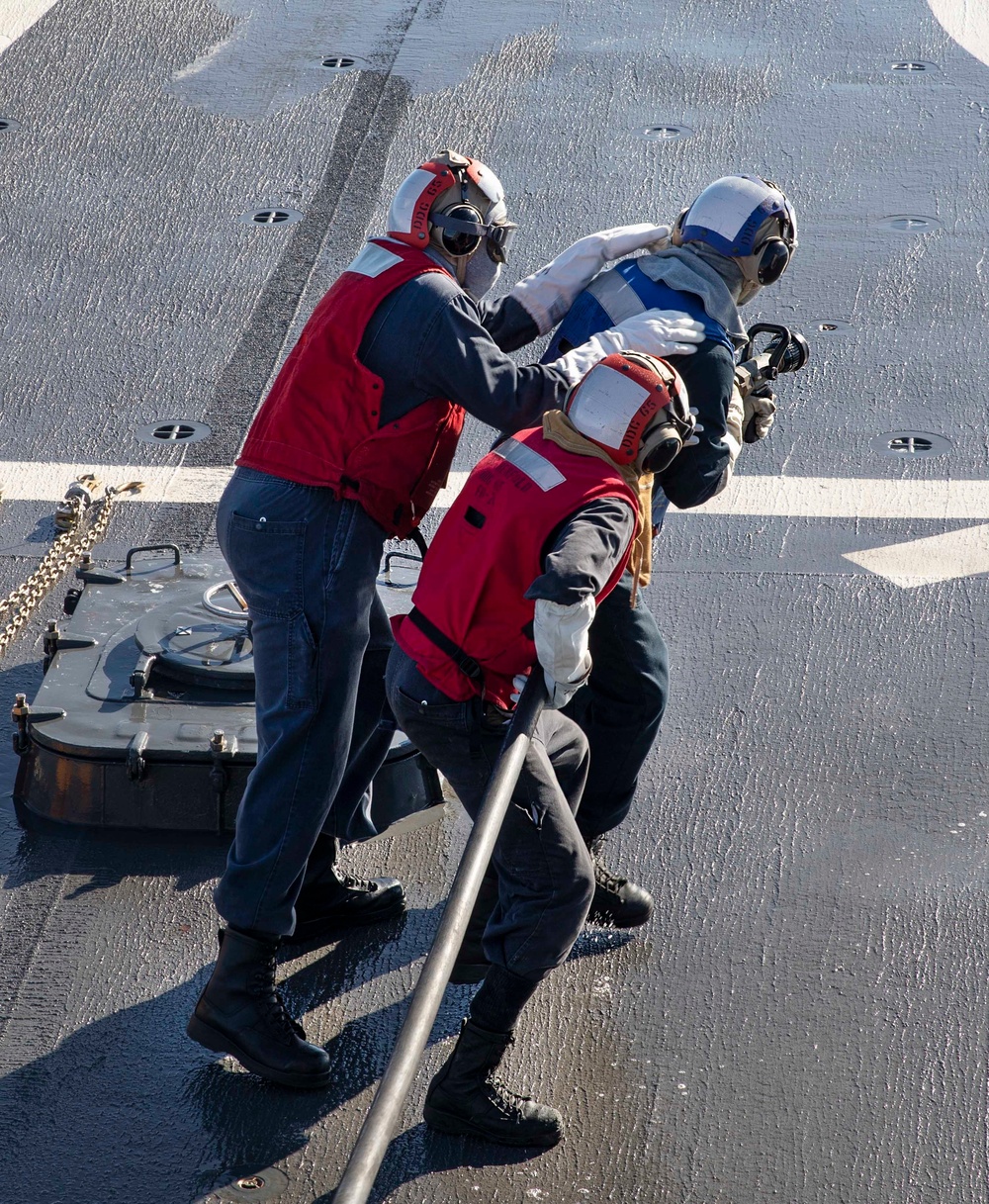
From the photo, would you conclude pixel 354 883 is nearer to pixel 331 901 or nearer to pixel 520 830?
pixel 331 901

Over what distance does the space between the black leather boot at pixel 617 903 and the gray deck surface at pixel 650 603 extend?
0.14 feet

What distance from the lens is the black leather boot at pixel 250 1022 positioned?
370 cm

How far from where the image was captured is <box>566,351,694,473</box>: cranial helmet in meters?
3.49

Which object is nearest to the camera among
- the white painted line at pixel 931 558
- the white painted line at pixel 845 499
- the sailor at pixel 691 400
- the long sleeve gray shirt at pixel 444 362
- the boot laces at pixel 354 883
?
the long sleeve gray shirt at pixel 444 362

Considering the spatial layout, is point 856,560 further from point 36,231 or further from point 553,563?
point 36,231

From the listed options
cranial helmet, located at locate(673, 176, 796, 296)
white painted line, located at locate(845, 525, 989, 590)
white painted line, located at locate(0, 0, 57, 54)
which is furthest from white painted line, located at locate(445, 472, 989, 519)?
white painted line, located at locate(0, 0, 57, 54)

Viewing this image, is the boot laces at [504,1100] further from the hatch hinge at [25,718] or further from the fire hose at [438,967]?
the hatch hinge at [25,718]

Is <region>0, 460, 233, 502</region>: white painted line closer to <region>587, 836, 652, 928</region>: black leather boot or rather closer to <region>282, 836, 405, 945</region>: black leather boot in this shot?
<region>282, 836, 405, 945</region>: black leather boot

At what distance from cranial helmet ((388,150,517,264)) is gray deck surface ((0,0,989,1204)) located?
1.81 metres

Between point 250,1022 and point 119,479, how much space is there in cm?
330

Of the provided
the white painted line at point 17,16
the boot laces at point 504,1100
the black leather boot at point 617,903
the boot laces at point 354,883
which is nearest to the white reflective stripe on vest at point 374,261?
the boot laces at point 354,883

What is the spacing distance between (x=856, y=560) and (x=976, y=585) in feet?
1.52

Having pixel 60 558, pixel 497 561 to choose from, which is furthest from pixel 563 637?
pixel 60 558

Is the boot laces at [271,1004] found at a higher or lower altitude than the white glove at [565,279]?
lower
